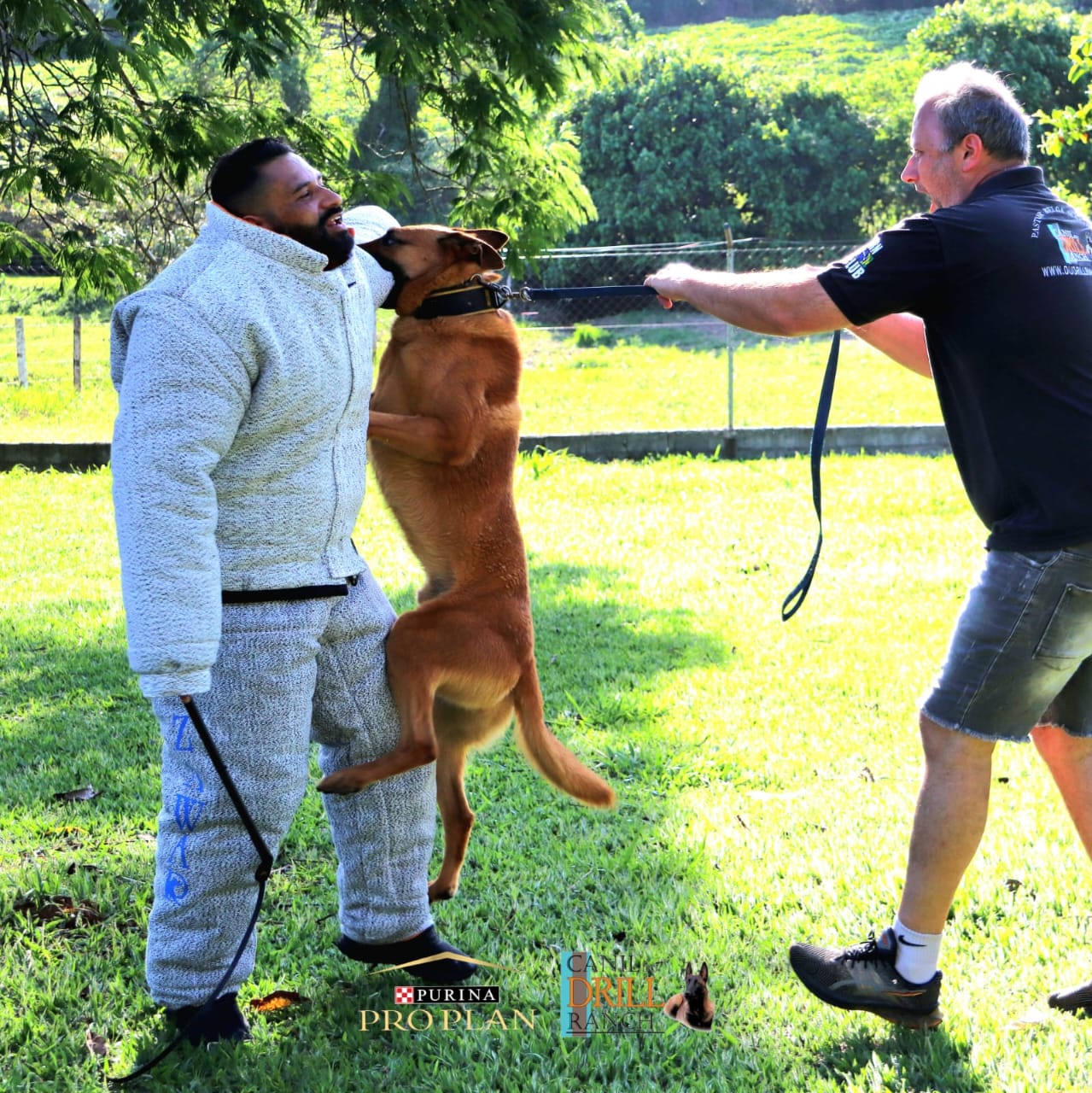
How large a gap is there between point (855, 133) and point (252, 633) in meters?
24.7

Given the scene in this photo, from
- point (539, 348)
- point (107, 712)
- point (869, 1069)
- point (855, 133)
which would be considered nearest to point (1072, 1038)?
point (869, 1069)

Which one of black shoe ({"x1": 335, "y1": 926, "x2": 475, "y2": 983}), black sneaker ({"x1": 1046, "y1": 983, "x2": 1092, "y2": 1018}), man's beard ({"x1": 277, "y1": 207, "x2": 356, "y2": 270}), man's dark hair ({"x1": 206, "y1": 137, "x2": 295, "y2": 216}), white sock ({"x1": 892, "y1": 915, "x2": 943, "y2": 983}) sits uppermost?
man's dark hair ({"x1": 206, "y1": 137, "x2": 295, "y2": 216})

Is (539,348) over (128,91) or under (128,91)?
under

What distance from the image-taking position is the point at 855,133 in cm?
2478

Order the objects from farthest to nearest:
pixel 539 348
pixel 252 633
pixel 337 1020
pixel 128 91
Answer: pixel 539 348
pixel 128 91
pixel 337 1020
pixel 252 633

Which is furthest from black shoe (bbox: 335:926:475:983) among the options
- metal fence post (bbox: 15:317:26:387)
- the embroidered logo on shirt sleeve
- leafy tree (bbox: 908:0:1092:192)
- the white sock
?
leafy tree (bbox: 908:0:1092:192)

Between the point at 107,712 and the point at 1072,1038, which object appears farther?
the point at 107,712

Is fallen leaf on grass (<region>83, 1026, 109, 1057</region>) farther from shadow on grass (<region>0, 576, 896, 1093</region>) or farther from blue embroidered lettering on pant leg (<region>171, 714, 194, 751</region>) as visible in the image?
blue embroidered lettering on pant leg (<region>171, 714, 194, 751</region>)

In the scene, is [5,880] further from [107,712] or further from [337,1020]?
[107,712]

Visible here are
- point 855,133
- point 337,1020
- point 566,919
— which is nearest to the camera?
→ point 337,1020

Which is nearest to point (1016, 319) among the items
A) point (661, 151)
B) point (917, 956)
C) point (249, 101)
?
point (917, 956)

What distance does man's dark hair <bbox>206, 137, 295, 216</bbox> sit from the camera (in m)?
2.75

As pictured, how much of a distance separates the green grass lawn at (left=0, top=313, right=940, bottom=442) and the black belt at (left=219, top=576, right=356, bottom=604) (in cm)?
868

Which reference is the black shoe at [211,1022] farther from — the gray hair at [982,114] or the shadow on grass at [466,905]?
the gray hair at [982,114]
